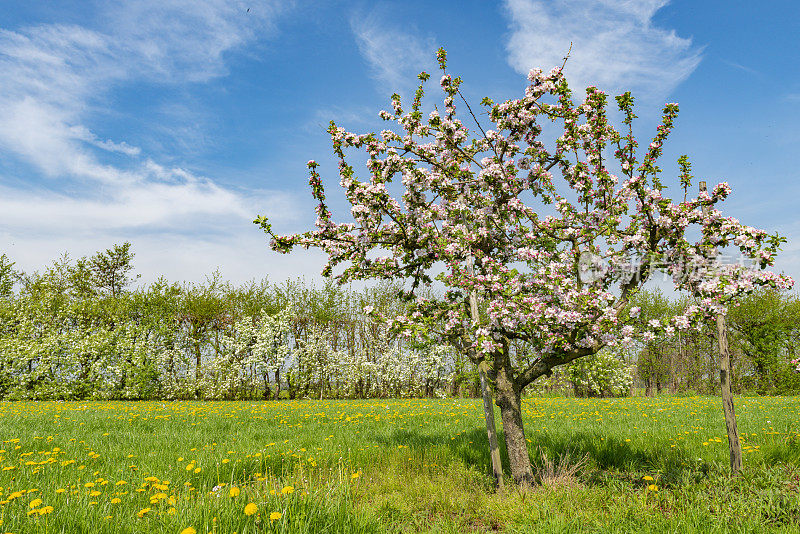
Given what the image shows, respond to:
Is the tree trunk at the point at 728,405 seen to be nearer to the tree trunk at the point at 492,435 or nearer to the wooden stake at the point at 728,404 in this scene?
the wooden stake at the point at 728,404

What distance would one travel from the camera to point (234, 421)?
10.5m

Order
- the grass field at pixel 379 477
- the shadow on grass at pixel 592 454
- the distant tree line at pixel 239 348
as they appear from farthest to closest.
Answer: the distant tree line at pixel 239 348 → the shadow on grass at pixel 592 454 → the grass field at pixel 379 477

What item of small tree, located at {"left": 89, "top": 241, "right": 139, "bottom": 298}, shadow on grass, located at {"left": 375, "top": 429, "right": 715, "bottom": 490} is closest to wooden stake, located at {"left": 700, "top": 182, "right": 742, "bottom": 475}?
shadow on grass, located at {"left": 375, "top": 429, "right": 715, "bottom": 490}

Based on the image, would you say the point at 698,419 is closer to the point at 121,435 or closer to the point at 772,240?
the point at 772,240

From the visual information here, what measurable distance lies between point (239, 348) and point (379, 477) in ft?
69.6

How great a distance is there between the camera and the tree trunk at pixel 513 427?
244 inches

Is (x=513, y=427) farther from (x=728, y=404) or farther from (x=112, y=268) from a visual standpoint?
(x=112, y=268)

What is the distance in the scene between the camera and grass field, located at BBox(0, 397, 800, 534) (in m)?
3.70

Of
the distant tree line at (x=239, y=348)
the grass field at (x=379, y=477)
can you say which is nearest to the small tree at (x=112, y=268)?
the distant tree line at (x=239, y=348)

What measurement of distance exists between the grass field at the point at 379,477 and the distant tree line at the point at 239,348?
14.7 meters

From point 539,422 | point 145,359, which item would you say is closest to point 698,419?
point 539,422

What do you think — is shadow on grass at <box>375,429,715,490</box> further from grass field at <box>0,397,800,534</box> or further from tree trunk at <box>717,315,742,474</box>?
tree trunk at <box>717,315,742,474</box>

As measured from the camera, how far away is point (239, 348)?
83.0 feet

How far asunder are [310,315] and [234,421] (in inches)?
681
